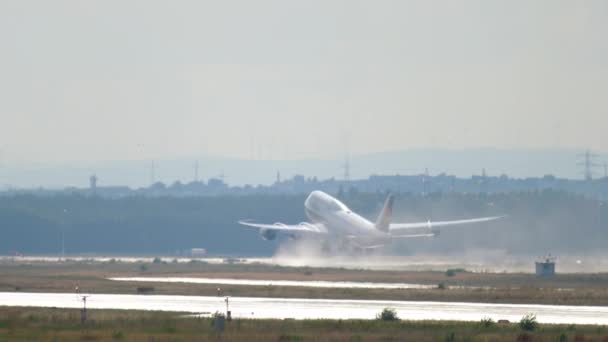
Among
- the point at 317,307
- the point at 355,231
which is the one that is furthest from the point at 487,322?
the point at 355,231

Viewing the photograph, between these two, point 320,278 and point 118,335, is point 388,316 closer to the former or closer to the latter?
point 118,335

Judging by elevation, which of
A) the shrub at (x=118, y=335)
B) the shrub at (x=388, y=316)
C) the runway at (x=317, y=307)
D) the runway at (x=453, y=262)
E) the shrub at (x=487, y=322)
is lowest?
the shrub at (x=118, y=335)

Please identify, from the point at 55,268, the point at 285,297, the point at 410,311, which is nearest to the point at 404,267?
the point at 55,268

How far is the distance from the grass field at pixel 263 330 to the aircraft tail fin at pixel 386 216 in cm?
9253

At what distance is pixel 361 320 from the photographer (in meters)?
88.3

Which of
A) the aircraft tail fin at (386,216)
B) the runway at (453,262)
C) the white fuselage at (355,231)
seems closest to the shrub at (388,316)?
the runway at (453,262)

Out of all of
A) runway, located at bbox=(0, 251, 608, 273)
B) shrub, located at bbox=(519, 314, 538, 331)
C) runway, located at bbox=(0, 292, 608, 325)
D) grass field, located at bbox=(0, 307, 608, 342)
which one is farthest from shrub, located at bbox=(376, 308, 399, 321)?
runway, located at bbox=(0, 251, 608, 273)

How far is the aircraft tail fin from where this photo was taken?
183 m

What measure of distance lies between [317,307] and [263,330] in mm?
20035

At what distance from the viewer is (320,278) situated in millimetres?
144875

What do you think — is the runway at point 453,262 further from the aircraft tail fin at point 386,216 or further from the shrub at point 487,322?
the shrub at point 487,322

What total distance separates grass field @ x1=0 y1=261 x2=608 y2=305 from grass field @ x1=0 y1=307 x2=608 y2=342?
23.9 m

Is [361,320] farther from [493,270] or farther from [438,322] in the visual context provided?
[493,270]

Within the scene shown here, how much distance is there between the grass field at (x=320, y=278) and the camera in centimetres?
11344
